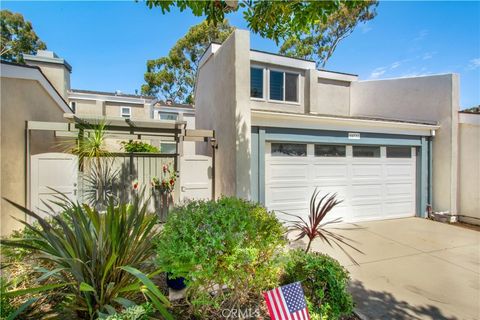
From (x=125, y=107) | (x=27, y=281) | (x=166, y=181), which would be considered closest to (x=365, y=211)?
(x=166, y=181)

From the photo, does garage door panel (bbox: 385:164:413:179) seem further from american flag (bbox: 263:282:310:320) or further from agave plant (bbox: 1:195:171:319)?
agave plant (bbox: 1:195:171:319)

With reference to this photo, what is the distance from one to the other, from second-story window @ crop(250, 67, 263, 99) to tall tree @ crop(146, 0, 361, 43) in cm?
611

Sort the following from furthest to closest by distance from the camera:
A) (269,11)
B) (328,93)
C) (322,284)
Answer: (328,93)
(269,11)
(322,284)

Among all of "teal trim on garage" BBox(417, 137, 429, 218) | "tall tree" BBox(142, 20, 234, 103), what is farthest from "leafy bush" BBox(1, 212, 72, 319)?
"tall tree" BBox(142, 20, 234, 103)

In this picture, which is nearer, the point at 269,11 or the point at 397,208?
the point at 269,11

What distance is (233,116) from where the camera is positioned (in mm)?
5652

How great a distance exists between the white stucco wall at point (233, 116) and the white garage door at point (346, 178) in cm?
102

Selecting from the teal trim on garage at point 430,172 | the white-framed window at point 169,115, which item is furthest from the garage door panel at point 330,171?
the white-framed window at point 169,115

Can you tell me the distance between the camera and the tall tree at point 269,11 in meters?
2.64

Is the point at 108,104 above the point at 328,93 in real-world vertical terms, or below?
above

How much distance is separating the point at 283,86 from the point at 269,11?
7.43 metres

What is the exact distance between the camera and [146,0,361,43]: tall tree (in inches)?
104

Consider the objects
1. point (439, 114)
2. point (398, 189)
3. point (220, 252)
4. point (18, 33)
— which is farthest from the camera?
point (18, 33)

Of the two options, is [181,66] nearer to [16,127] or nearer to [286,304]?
[16,127]
